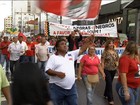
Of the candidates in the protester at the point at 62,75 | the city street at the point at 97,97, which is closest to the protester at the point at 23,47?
the city street at the point at 97,97

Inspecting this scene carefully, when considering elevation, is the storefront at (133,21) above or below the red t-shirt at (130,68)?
above

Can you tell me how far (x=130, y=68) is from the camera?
5.18 metres

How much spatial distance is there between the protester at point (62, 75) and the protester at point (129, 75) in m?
0.61

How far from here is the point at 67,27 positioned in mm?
17891

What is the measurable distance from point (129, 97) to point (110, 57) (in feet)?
9.33

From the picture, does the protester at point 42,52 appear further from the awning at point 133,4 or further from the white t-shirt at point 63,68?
the awning at point 133,4

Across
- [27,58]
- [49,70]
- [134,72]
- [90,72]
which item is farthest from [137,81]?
[27,58]

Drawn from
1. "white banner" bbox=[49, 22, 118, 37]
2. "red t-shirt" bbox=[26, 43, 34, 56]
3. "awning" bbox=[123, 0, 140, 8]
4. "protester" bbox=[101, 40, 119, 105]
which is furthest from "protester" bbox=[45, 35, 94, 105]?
"awning" bbox=[123, 0, 140, 8]

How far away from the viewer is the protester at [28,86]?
281cm

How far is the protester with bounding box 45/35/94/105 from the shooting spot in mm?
5270

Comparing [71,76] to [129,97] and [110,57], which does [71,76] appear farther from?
[110,57]

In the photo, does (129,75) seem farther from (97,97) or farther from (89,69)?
(97,97)

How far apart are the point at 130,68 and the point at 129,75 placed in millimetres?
108

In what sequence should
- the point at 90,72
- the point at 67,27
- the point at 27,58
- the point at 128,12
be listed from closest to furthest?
the point at 90,72, the point at 27,58, the point at 67,27, the point at 128,12
